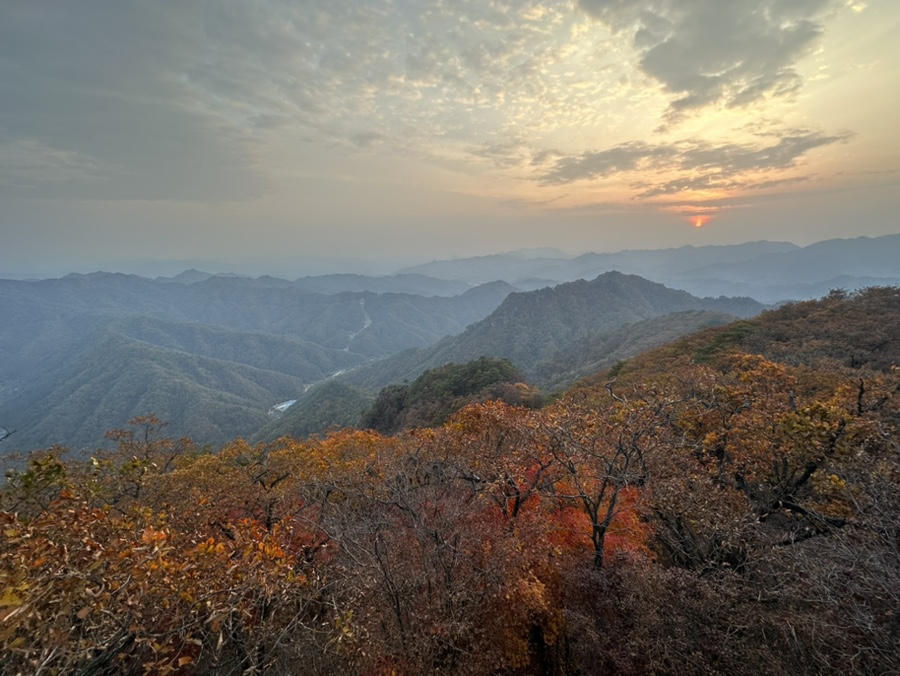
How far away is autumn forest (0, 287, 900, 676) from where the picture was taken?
24.9ft

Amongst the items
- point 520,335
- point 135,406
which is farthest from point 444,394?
point 135,406

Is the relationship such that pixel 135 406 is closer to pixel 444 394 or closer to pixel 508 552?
pixel 444 394

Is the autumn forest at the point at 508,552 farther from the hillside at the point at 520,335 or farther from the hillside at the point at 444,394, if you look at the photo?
the hillside at the point at 520,335

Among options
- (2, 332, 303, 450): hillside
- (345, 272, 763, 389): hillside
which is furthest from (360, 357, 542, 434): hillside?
(2, 332, 303, 450): hillside

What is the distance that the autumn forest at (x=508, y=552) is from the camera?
299 inches

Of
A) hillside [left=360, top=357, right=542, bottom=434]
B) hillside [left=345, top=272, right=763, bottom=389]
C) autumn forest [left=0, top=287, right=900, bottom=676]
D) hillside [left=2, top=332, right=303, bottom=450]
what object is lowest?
hillside [left=2, top=332, right=303, bottom=450]

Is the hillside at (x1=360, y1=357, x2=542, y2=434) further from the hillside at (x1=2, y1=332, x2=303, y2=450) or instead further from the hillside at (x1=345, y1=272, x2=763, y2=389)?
the hillside at (x1=2, y1=332, x2=303, y2=450)

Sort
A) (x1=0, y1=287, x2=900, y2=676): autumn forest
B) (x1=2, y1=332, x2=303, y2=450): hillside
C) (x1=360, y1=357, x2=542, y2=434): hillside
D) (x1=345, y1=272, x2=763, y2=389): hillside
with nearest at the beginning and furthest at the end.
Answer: (x1=0, y1=287, x2=900, y2=676): autumn forest → (x1=360, y1=357, x2=542, y2=434): hillside → (x1=2, y1=332, x2=303, y2=450): hillside → (x1=345, y1=272, x2=763, y2=389): hillside

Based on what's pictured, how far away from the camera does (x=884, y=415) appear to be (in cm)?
1455

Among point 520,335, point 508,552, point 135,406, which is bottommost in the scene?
point 135,406

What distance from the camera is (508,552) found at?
13055 millimetres

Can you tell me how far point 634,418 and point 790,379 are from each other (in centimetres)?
841

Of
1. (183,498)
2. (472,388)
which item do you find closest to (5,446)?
(472,388)

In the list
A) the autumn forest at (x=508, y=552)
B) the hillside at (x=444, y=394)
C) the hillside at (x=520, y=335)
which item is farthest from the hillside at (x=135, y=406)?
the autumn forest at (x=508, y=552)
